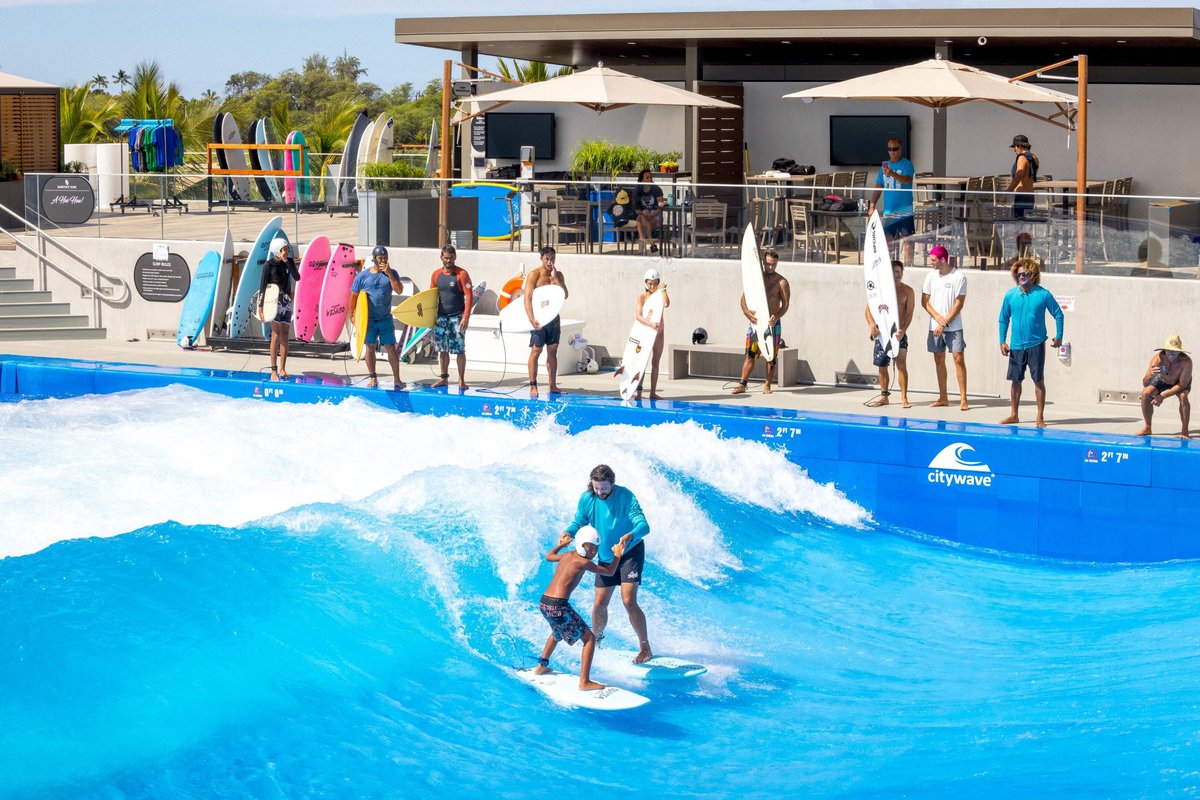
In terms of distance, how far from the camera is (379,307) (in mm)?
16906

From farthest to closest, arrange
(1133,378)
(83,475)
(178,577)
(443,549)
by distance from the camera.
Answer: (1133,378)
(83,475)
(443,549)
(178,577)

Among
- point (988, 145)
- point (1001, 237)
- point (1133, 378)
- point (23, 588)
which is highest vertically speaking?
point (988, 145)

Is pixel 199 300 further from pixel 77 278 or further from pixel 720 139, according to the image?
pixel 720 139

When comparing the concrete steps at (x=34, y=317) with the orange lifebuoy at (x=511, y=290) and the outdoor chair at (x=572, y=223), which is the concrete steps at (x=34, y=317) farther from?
the outdoor chair at (x=572, y=223)

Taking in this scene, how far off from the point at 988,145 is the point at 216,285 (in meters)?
11.7

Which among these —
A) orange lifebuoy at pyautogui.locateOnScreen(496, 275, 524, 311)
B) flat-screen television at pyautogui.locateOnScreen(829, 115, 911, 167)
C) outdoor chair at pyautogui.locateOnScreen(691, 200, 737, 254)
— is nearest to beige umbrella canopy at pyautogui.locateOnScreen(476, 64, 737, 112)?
outdoor chair at pyautogui.locateOnScreen(691, 200, 737, 254)

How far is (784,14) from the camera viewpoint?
2181 cm

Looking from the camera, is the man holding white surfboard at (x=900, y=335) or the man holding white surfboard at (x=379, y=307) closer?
the man holding white surfboard at (x=900, y=335)

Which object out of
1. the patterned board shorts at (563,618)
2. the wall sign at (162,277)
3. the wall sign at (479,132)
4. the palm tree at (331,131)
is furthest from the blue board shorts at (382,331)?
the palm tree at (331,131)

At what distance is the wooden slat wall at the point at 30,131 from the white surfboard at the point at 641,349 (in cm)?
1668

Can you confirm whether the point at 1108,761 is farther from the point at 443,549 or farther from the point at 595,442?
the point at 595,442

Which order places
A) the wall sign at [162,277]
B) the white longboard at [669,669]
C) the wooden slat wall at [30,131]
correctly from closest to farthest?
the white longboard at [669,669] → the wall sign at [162,277] → the wooden slat wall at [30,131]

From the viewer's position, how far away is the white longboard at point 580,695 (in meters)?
10.5

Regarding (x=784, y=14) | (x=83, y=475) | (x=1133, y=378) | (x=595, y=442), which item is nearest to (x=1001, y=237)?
(x=1133, y=378)
